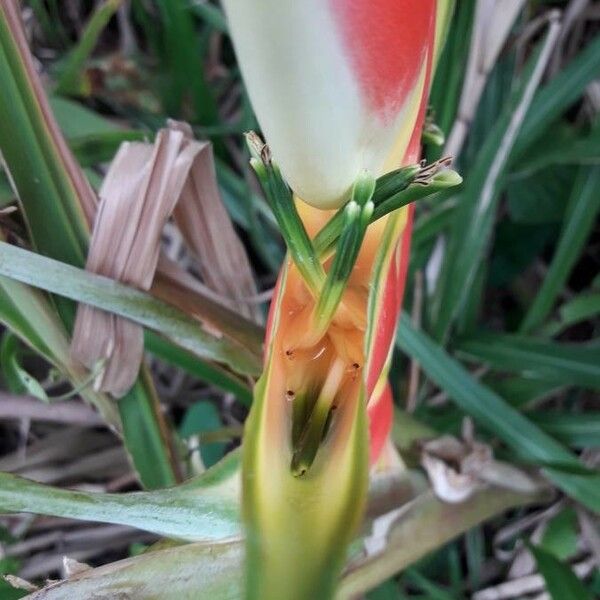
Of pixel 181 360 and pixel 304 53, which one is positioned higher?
pixel 304 53

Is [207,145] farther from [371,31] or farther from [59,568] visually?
[59,568]

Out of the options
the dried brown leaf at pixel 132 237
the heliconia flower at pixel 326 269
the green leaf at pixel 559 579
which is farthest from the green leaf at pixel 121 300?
the green leaf at pixel 559 579

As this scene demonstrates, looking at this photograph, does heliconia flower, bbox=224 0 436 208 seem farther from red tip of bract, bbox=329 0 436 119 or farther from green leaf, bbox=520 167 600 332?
green leaf, bbox=520 167 600 332

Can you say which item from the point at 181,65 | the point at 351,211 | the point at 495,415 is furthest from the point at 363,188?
the point at 181,65

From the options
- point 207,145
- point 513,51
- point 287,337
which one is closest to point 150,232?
point 207,145

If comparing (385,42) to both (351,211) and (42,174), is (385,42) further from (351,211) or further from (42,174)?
(42,174)

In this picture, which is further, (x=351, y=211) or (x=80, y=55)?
(x=80, y=55)
